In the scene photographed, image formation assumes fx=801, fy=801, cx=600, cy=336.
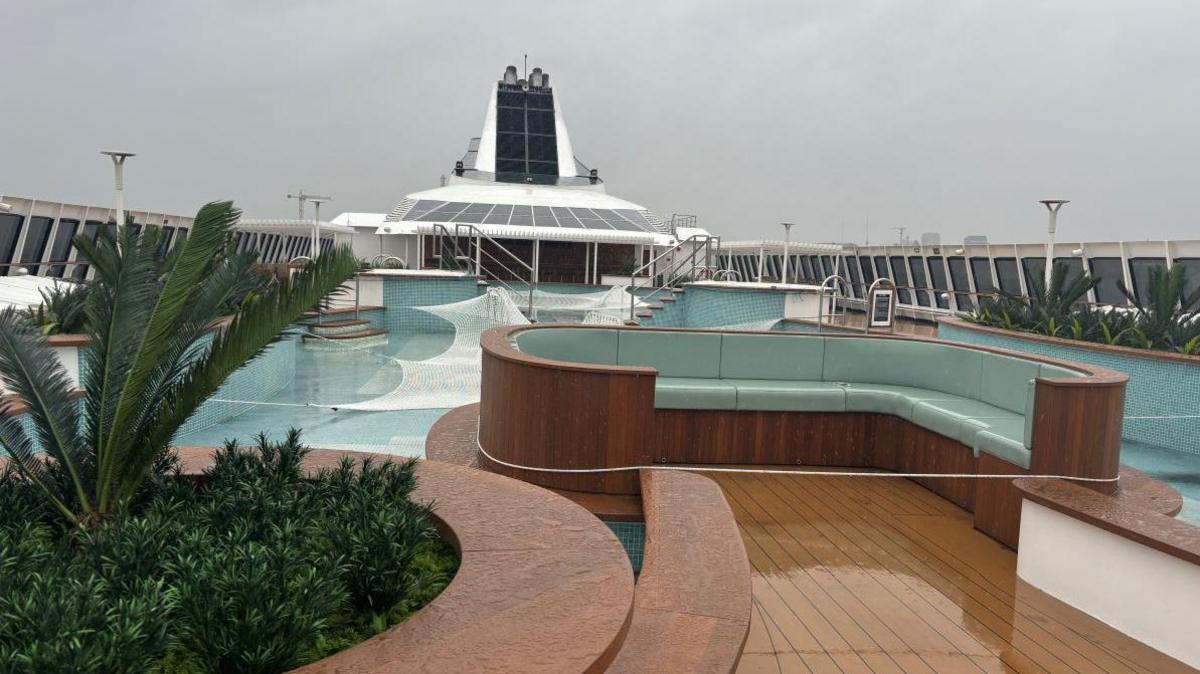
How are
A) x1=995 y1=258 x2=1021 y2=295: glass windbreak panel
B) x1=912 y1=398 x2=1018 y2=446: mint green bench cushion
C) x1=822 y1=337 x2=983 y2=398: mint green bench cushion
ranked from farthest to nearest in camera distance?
x1=995 y1=258 x2=1021 y2=295: glass windbreak panel < x1=822 y1=337 x2=983 y2=398: mint green bench cushion < x1=912 y1=398 x2=1018 y2=446: mint green bench cushion

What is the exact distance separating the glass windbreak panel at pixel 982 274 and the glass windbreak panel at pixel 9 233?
23.7 m

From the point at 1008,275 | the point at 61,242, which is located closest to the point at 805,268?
the point at 1008,275

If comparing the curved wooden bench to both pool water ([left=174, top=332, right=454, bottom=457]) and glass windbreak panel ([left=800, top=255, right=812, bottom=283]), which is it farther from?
glass windbreak panel ([left=800, top=255, right=812, bottom=283])

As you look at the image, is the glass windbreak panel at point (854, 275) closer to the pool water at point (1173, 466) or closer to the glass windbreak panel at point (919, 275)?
the glass windbreak panel at point (919, 275)

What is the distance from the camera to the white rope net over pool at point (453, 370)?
786 centimetres

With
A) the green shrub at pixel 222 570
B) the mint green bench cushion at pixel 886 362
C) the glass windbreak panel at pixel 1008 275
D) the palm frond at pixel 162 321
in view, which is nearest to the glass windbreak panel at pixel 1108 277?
the glass windbreak panel at pixel 1008 275

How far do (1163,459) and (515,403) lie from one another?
6.42 m

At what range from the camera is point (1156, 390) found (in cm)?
836

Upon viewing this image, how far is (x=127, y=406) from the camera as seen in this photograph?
2.79 m

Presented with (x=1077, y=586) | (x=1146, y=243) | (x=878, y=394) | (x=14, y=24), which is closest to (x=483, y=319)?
(x=878, y=394)

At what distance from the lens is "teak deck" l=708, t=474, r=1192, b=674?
303 centimetres

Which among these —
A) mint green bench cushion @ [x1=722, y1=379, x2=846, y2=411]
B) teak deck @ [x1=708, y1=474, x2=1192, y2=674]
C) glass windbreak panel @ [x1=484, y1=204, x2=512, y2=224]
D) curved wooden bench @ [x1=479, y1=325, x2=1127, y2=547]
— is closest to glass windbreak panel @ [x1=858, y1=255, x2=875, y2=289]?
glass windbreak panel @ [x1=484, y1=204, x2=512, y2=224]

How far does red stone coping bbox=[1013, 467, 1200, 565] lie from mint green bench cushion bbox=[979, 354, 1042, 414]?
3.14 feet

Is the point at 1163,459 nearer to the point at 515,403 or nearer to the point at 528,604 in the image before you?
the point at 515,403
